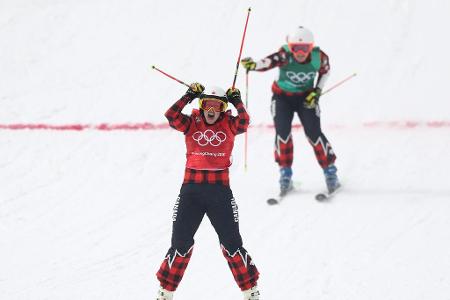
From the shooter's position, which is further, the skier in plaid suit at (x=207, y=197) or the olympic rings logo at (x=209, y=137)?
the olympic rings logo at (x=209, y=137)

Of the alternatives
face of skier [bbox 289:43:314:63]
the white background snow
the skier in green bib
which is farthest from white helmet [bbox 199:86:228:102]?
face of skier [bbox 289:43:314:63]

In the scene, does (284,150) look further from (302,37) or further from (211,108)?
(211,108)

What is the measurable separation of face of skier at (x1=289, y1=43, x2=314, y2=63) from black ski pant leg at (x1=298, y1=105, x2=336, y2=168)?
2.01 feet

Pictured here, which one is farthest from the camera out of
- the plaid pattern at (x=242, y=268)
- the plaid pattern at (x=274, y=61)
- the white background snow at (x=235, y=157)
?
the plaid pattern at (x=274, y=61)

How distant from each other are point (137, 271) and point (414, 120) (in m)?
5.16

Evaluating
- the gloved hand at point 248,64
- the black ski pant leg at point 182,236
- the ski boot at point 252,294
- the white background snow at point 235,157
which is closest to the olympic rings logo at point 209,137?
the black ski pant leg at point 182,236

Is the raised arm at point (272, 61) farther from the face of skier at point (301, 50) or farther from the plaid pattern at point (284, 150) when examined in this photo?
the plaid pattern at point (284, 150)

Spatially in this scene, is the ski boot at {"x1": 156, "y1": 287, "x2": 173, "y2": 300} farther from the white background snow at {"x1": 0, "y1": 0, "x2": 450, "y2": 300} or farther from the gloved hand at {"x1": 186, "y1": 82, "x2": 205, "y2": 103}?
the gloved hand at {"x1": 186, "y1": 82, "x2": 205, "y2": 103}

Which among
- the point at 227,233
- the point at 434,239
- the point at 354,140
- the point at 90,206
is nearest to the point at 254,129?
the point at 354,140

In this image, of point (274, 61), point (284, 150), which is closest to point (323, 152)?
point (284, 150)

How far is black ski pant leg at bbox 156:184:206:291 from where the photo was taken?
5.36 meters

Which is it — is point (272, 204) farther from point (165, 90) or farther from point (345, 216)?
point (165, 90)

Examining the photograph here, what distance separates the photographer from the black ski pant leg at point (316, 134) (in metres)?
7.77

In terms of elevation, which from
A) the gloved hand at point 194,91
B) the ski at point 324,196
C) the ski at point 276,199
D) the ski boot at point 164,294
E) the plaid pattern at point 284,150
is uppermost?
the gloved hand at point 194,91
